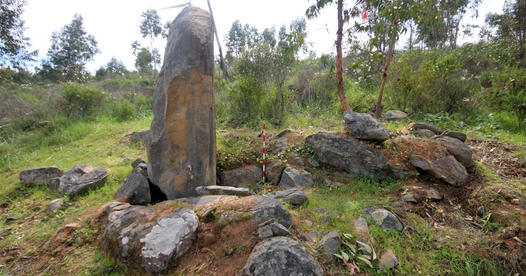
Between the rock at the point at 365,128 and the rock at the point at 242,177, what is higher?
the rock at the point at 365,128

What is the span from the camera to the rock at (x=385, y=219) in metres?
2.74

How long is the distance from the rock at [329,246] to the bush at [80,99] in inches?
406

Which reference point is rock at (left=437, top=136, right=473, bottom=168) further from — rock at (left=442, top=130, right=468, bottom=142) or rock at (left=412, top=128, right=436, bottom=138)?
rock at (left=412, top=128, right=436, bottom=138)

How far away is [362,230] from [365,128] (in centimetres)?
202

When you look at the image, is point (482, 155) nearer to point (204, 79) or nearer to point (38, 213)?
point (204, 79)

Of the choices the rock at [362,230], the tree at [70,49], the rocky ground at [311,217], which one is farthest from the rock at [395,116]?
the tree at [70,49]

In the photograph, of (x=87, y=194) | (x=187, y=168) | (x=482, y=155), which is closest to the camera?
(x=187, y=168)

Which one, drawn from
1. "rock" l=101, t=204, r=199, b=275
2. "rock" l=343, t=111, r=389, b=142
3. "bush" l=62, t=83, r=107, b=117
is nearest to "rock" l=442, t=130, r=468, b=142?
"rock" l=343, t=111, r=389, b=142

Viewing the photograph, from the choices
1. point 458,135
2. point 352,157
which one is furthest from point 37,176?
point 458,135

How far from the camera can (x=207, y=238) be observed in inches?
92.8

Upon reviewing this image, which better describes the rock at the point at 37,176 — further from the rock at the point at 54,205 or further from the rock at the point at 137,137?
the rock at the point at 137,137

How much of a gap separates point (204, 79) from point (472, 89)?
737 centimetres

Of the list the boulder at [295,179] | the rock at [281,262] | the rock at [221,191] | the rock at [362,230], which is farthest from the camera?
the boulder at [295,179]

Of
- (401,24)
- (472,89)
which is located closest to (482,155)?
(401,24)
